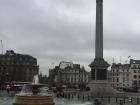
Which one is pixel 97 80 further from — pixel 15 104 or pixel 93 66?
pixel 15 104

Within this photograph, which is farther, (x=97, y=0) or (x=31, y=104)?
(x=97, y=0)

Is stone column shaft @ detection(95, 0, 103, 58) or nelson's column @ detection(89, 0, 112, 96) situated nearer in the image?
nelson's column @ detection(89, 0, 112, 96)

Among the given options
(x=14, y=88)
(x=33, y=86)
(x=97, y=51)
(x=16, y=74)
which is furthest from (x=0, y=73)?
(x=33, y=86)

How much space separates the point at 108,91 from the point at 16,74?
11342 cm

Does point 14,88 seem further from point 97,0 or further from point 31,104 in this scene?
point 31,104

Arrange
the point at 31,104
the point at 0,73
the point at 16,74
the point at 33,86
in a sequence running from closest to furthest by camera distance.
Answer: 1. the point at 31,104
2. the point at 33,86
3. the point at 0,73
4. the point at 16,74

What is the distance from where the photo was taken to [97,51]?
9125cm

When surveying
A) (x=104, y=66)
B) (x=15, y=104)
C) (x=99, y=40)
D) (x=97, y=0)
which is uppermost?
(x=97, y=0)

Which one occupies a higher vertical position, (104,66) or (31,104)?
(104,66)

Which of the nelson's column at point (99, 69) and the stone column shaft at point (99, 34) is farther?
the stone column shaft at point (99, 34)

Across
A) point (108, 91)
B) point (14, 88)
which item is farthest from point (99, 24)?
point (14, 88)

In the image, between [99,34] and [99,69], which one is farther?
[99,34]

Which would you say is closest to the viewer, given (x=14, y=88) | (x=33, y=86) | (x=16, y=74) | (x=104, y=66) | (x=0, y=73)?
(x=33, y=86)

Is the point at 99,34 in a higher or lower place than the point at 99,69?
higher
